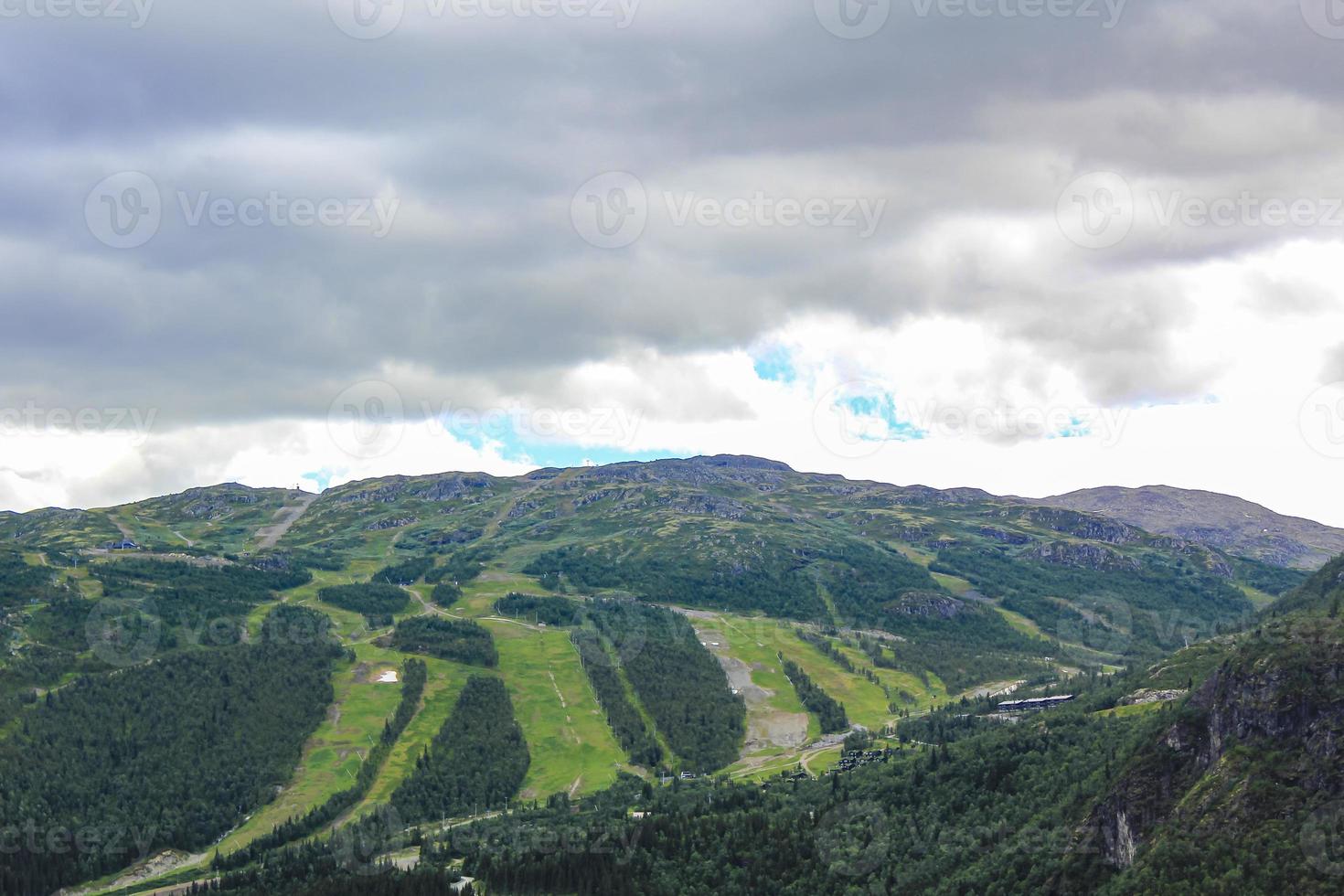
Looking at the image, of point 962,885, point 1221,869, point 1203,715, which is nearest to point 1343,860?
point 1221,869

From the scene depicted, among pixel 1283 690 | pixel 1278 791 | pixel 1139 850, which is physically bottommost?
pixel 1139 850

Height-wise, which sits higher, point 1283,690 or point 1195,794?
point 1283,690

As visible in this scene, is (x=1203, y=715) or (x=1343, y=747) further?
(x=1203, y=715)

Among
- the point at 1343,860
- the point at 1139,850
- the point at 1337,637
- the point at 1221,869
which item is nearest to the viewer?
the point at 1343,860

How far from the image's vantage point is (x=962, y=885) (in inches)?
7554

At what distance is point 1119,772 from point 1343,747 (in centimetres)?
4176

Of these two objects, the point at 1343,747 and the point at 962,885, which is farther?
the point at 962,885

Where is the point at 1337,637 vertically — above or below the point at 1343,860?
above

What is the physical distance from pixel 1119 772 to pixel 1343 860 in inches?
1990

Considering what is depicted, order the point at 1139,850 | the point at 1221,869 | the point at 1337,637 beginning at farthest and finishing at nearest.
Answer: the point at 1337,637 → the point at 1139,850 → the point at 1221,869

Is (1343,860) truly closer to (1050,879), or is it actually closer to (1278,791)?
(1278,791)

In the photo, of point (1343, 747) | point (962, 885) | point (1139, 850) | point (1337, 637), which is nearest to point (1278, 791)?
point (1343, 747)

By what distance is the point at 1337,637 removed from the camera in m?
181

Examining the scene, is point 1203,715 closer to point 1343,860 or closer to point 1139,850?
point 1139,850
